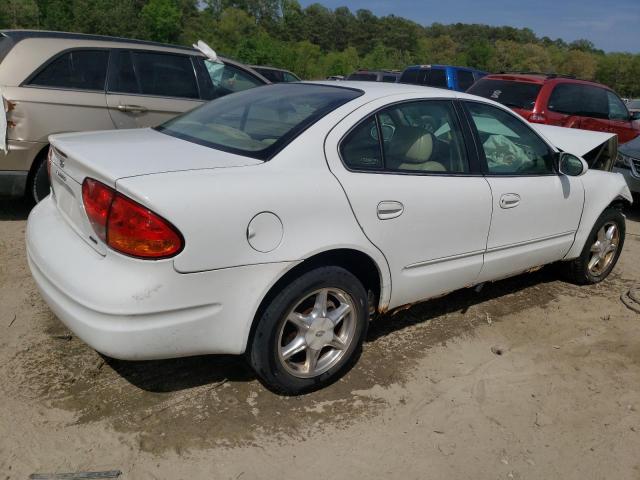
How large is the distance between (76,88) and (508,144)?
3768 mm

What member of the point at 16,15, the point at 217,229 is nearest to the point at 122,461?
the point at 217,229

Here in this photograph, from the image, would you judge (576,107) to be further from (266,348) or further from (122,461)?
(122,461)

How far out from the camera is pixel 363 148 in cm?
303

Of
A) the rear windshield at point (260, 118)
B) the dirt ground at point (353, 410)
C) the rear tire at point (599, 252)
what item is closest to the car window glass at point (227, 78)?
the rear windshield at point (260, 118)

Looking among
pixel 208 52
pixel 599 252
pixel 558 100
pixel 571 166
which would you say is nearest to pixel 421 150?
pixel 571 166

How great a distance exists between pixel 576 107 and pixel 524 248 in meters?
5.83

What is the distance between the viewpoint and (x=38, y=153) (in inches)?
200

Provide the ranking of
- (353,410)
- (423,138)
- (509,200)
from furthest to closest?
(509,200)
(423,138)
(353,410)

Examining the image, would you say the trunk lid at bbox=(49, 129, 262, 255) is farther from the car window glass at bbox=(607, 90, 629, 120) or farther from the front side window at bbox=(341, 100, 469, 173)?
the car window glass at bbox=(607, 90, 629, 120)

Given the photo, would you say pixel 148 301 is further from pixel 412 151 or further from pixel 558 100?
pixel 558 100

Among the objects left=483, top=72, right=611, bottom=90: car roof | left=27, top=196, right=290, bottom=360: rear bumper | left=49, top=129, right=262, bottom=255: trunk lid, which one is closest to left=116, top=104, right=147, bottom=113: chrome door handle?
left=49, top=129, right=262, bottom=255: trunk lid

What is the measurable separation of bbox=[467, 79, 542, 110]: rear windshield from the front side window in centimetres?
539

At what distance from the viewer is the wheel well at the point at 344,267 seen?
272 centimetres

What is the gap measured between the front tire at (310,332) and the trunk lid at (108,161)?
655 mm
